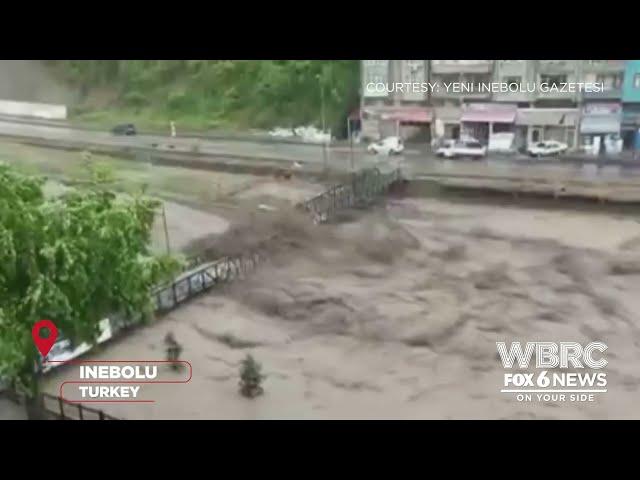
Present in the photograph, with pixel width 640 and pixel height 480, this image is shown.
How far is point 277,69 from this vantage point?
3.39 meters

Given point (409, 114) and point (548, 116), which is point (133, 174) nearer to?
point (409, 114)

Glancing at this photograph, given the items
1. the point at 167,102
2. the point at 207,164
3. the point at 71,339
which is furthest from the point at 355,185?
the point at 71,339

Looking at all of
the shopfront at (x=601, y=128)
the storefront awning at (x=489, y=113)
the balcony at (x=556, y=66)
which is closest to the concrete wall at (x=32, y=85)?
the storefront awning at (x=489, y=113)

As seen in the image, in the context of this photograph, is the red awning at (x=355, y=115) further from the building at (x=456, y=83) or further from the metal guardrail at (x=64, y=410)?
the metal guardrail at (x=64, y=410)

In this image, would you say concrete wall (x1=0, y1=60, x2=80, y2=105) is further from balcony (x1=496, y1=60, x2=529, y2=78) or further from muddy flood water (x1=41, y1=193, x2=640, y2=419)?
balcony (x1=496, y1=60, x2=529, y2=78)

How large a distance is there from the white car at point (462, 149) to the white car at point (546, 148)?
29cm

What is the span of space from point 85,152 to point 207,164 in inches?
27.3

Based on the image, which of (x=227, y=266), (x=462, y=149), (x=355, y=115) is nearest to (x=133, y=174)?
(x=227, y=266)

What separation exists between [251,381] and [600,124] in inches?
88.6

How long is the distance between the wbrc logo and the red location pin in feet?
6.50
